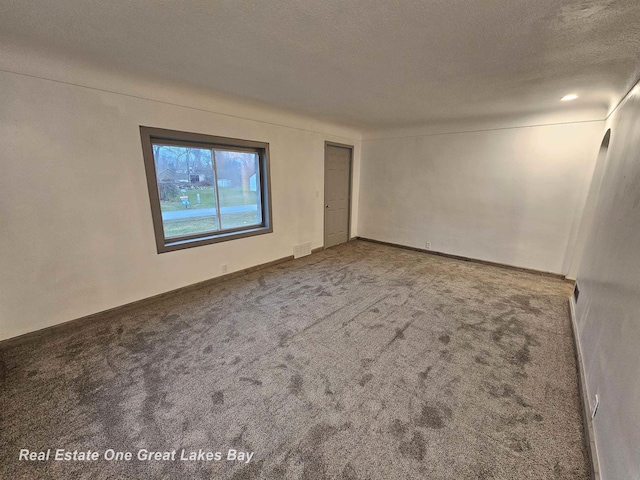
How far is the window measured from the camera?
3.06 meters

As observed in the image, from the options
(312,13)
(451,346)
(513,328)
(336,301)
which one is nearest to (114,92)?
(312,13)

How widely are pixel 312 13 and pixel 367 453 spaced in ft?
8.26

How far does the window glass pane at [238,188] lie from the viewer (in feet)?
12.3

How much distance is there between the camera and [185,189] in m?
3.39

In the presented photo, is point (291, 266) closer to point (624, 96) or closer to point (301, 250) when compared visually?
point (301, 250)

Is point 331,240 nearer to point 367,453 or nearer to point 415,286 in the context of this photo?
point 415,286

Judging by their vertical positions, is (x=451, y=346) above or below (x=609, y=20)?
below

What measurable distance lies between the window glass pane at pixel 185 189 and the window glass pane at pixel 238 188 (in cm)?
15

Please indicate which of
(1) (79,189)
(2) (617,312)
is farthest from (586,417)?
(1) (79,189)

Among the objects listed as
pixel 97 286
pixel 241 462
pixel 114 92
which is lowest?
pixel 241 462

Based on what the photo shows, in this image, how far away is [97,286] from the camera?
2705mm

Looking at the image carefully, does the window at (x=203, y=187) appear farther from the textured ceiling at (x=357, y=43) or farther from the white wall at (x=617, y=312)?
the white wall at (x=617, y=312)

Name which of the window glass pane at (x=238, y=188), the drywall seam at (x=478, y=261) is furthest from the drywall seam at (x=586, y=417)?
the window glass pane at (x=238, y=188)

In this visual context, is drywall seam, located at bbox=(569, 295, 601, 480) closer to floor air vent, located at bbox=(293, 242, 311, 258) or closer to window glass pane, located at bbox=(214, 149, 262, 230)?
floor air vent, located at bbox=(293, 242, 311, 258)
